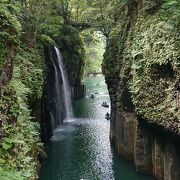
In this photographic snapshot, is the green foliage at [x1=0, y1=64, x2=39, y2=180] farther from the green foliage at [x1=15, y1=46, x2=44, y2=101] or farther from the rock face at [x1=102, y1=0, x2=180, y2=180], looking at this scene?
the rock face at [x1=102, y1=0, x2=180, y2=180]

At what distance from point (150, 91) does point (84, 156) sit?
7.35m

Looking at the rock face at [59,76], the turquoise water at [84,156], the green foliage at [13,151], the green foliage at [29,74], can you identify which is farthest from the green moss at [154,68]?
the rock face at [59,76]

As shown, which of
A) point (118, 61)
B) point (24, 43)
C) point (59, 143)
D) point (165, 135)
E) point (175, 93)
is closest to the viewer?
point (175, 93)

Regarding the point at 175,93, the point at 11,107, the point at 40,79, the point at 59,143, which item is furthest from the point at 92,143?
the point at 11,107

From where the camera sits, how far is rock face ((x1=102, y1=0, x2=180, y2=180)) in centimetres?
1306

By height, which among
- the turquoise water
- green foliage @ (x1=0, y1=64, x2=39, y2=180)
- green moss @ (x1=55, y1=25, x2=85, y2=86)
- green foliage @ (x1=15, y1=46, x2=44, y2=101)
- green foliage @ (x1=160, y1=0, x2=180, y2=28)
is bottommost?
the turquoise water

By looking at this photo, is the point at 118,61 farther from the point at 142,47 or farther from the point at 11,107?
the point at 11,107

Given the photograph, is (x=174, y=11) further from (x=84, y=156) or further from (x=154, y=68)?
(x=84, y=156)

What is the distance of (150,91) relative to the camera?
48.3 ft

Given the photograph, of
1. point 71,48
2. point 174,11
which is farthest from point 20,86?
point 71,48

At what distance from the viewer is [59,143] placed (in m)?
23.3

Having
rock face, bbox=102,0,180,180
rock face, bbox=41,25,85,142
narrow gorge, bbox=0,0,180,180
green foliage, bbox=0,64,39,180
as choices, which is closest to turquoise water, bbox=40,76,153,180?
narrow gorge, bbox=0,0,180,180

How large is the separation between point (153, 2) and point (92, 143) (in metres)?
10.2

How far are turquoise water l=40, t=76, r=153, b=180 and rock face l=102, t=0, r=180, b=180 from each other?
0.93m
